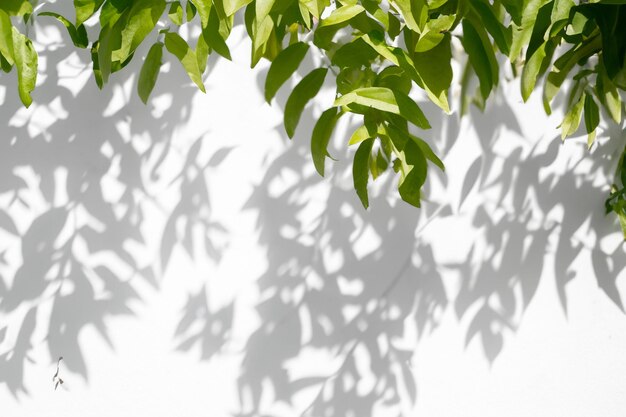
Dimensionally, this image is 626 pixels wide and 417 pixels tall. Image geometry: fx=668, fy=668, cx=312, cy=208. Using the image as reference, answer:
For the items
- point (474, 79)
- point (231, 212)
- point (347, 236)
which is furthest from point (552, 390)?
point (231, 212)

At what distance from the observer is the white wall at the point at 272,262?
1.81m

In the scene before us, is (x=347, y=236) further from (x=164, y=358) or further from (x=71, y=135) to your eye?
(x=71, y=135)

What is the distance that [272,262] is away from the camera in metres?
1.84

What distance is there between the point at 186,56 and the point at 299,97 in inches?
6.2

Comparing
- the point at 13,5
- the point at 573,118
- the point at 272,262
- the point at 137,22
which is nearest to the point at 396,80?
the point at 137,22

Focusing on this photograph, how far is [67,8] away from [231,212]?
0.69m

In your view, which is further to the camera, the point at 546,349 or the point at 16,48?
the point at 546,349

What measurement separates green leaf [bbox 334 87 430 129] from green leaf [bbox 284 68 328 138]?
173 millimetres

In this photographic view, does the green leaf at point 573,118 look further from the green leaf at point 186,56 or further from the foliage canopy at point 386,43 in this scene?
the green leaf at point 186,56

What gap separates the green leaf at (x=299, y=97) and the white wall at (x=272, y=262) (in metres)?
0.95

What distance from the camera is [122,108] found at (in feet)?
5.93

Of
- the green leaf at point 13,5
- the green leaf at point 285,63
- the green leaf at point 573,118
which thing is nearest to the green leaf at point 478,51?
the green leaf at point 285,63

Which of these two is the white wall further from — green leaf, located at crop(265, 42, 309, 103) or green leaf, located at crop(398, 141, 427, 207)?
green leaf, located at crop(398, 141, 427, 207)

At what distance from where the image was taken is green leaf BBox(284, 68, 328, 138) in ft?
2.71
